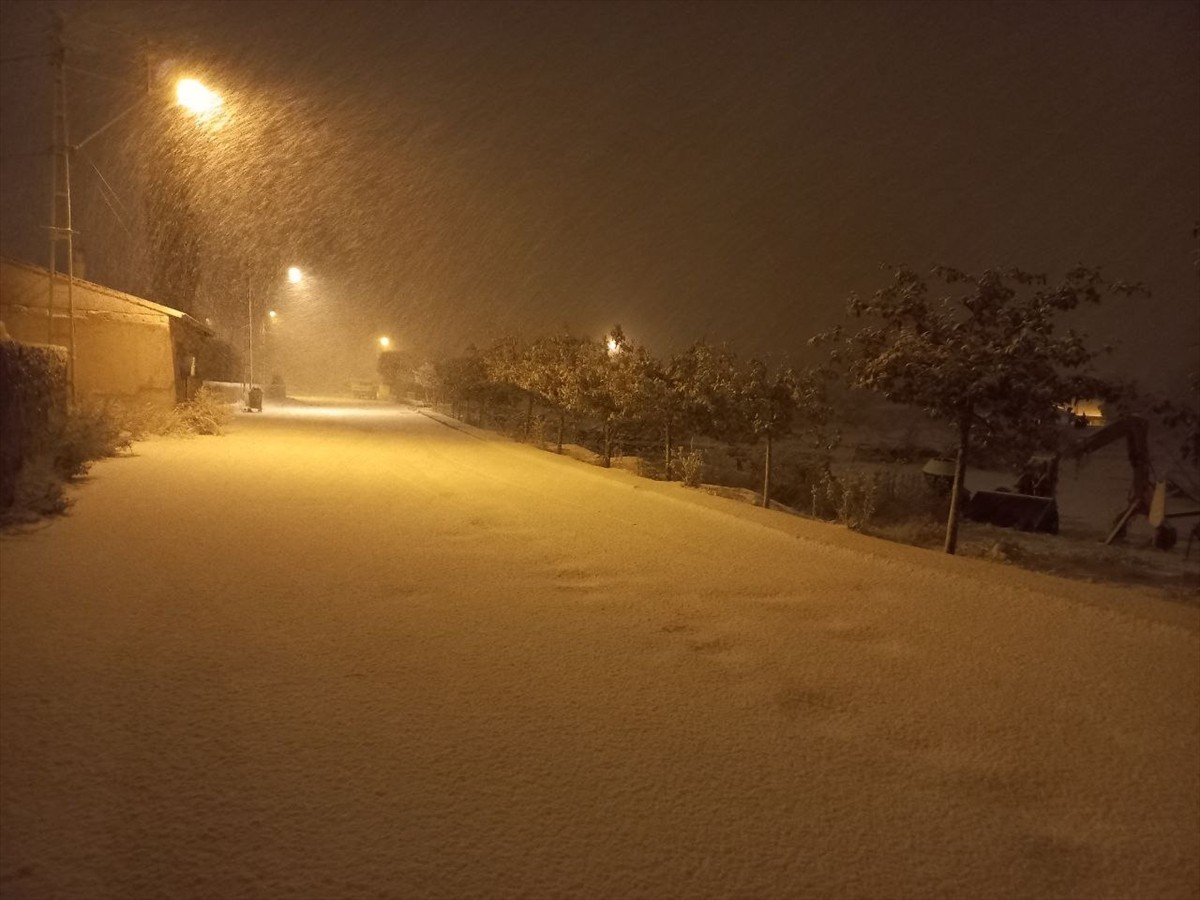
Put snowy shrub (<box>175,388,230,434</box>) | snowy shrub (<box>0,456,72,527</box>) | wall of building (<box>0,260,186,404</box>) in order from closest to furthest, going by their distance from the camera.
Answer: snowy shrub (<box>0,456,72,527</box>) < wall of building (<box>0,260,186,404</box>) < snowy shrub (<box>175,388,230,434</box>)

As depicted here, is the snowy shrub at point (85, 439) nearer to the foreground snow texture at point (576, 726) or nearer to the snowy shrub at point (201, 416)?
the snowy shrub at point (201, 416)

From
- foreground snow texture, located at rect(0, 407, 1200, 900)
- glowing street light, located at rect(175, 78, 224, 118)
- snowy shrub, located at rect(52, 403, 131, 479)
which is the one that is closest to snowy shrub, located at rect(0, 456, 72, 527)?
foreground snow texture, located at rect(0, 407, 1200, 900)

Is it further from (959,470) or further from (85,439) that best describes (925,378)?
(85,439)

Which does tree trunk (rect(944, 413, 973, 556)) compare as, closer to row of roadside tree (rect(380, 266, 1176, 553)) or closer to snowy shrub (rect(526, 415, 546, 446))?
row of roadside tree (rect(380, 266, 1176, 553))

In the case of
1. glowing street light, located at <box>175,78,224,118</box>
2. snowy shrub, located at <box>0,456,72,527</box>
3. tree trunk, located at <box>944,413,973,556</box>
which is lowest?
snowy shrub, located at <box>0,456,72,527</box>

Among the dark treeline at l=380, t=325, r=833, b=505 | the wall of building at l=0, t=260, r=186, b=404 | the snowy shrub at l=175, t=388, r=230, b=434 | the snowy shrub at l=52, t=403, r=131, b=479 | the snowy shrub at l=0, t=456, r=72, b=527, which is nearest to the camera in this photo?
the snowy shrub at l=0, t=456, r=72, b=527

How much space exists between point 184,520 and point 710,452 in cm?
2507

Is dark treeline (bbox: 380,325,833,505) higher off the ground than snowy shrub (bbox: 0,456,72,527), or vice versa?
dark treeline (bbox: 380,325,833,505)

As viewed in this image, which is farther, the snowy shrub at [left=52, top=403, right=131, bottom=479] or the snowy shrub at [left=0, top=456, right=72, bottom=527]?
the snowy shrub at [left=52, top=403, right=131, bottom=479]

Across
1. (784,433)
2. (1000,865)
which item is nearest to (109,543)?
(1000,865)

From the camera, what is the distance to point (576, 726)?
4.18 m

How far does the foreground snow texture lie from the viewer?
3008 millimetres

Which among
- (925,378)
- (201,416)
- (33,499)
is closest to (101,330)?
(201,416)

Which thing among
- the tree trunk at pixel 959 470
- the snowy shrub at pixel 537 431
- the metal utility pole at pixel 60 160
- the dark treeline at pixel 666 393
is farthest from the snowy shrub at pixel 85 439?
the tree trunk at pixel 959 470
